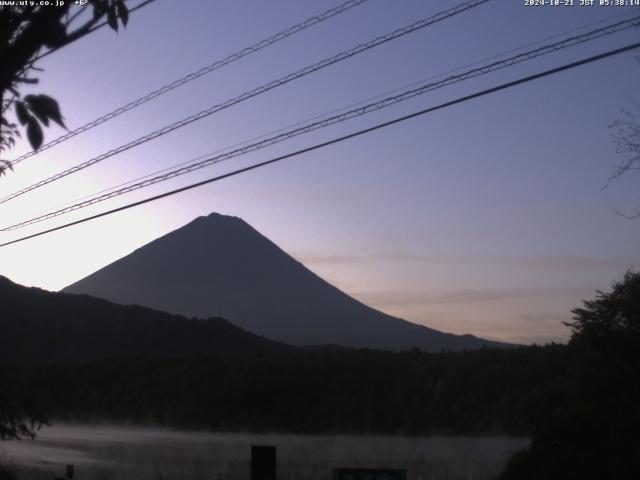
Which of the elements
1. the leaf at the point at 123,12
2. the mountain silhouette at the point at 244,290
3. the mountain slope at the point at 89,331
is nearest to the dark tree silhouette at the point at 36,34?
the leaf at the point at 123,12

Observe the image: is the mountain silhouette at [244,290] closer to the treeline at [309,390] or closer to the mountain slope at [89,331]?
the mountain slope at [89,331]

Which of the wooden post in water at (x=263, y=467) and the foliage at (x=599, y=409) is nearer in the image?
the wooden post in water at (x=263, y=467)

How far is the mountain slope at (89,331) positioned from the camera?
69250 mm

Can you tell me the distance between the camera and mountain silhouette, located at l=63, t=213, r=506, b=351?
382 feet

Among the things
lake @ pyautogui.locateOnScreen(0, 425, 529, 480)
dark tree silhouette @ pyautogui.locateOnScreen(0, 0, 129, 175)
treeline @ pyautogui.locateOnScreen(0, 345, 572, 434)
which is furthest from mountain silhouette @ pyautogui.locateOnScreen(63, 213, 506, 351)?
dark tree silhouette @ pyautogui.locateOnScreen(0, 0, 129, 175)

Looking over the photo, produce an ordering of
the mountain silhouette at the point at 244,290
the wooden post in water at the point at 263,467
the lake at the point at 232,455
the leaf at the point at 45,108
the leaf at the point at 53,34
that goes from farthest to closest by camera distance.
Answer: the mountain silhouette at the point at 244,290 → the lake at the point at 232,455 → the wooden post in water at the point at 263,467 → the leaf at the point at 53,34 → the leaf at the point at 45,108

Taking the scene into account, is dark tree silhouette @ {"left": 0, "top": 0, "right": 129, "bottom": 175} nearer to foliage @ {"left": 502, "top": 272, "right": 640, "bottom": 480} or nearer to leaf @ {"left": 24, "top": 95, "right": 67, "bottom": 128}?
leaf @ {"left": 24, "top": 95, "right": 67, "bottom": 128}

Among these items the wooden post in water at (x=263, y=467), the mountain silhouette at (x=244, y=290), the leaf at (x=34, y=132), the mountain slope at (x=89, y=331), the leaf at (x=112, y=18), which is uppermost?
the mountain silhouette at (x=244, y=290)

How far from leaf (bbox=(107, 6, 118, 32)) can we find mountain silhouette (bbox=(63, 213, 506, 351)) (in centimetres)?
10260

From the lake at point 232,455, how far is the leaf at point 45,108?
19387 millimetres

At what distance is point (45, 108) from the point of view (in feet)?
16.5

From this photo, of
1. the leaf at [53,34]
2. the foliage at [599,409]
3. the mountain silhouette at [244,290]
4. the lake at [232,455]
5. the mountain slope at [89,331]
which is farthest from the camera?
the mountain silhouette at [244,290]

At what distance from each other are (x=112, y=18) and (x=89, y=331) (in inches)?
2767

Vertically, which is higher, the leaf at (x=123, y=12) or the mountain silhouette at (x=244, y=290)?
the mountain silhouette at (x=244, y=290)
